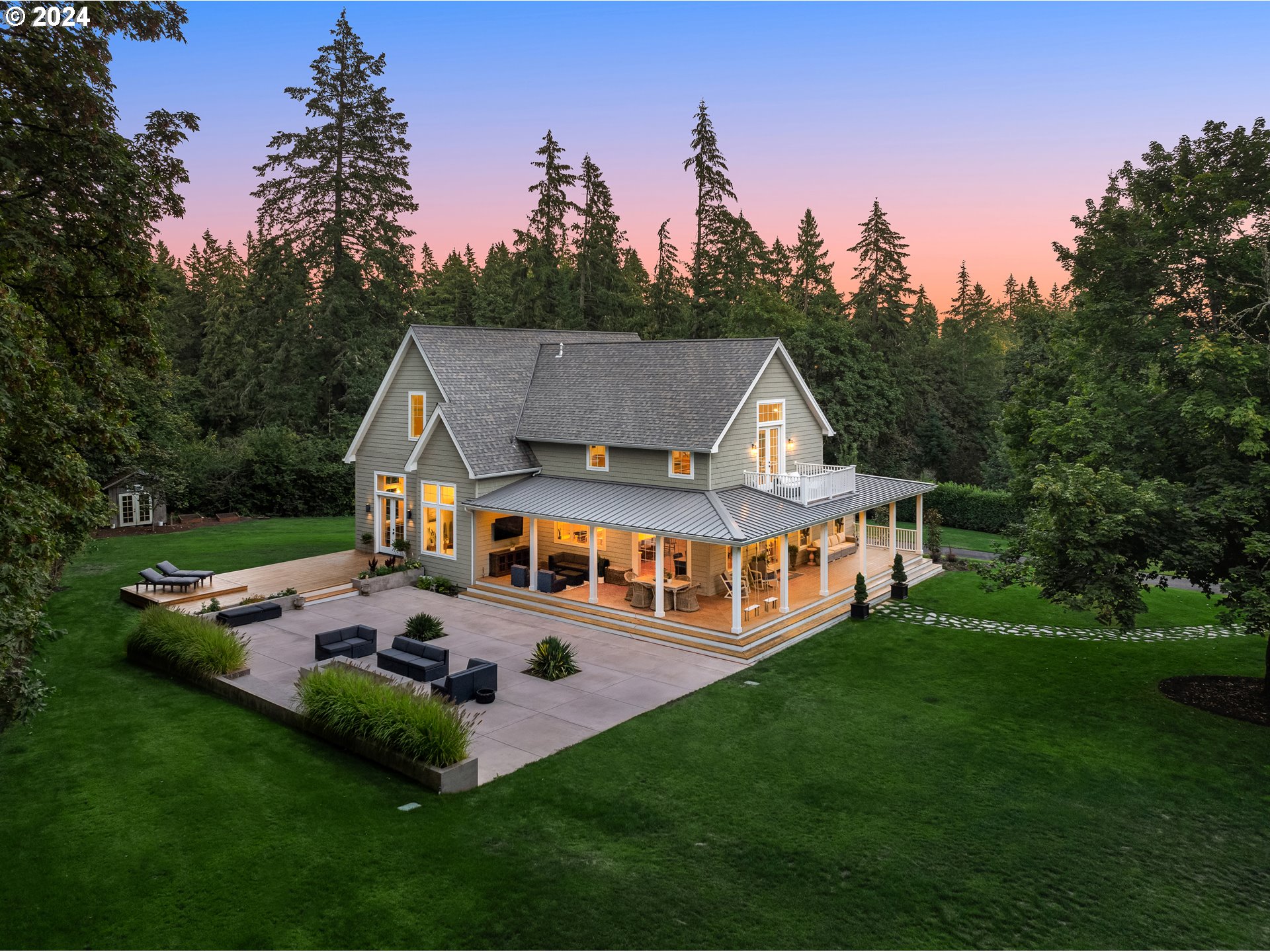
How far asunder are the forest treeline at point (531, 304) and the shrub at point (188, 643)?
14584 millimetres

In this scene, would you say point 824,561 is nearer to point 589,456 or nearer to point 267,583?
point 589,456

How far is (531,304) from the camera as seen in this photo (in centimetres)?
5741

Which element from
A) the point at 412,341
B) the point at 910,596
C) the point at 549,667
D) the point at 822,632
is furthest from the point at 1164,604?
the point at 412,341

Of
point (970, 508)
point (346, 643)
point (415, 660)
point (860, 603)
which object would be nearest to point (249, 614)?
point (346, 643)

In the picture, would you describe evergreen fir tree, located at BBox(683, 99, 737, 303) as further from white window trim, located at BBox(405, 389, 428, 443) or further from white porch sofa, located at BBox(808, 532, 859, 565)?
white window trim, located at BBox(405, 389, 428, 443)

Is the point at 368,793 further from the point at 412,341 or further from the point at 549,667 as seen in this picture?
the point at 412,341

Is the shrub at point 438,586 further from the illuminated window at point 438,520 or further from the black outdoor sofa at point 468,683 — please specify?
the black outdoor sofa at point 468,683

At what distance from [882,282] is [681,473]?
4113 centimetres

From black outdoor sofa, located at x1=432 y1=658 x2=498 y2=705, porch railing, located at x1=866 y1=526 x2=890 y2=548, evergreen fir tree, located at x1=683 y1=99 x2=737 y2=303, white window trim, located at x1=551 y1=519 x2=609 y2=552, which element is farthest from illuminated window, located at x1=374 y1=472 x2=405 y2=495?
evergreen fir tree, located at x1=683 y1=99 x2=737 y2=303

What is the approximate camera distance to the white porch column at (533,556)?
74.6 ft

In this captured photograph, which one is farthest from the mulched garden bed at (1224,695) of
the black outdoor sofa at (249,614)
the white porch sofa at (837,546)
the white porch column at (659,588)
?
the black outdoor sofa at (249,614)

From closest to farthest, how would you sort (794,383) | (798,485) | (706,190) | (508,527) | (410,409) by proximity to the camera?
1. (798,485)
2. (508,527)
3. (794,383)
4. (410,409)
5. (706,190)

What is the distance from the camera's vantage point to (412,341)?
2583cm

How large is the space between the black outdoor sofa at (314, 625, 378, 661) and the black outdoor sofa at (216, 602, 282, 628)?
324 cm
